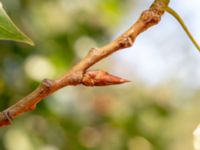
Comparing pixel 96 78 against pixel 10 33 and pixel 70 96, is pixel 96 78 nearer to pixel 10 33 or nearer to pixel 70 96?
pixel 10 33

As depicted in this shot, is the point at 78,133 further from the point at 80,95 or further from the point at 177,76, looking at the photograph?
the point at 177,76

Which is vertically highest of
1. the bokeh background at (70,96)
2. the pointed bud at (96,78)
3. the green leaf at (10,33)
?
the bokeh background at (70,96)

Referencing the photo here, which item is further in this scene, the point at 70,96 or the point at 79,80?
the point at 70,96

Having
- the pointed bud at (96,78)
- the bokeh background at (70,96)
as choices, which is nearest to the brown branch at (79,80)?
the pointed bud at (96,78)

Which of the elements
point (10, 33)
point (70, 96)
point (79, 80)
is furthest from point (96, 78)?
point (70, 96)

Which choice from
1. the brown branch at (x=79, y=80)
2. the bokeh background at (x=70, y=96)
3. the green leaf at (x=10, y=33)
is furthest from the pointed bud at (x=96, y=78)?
the bokeh background at (x=70, y=96)

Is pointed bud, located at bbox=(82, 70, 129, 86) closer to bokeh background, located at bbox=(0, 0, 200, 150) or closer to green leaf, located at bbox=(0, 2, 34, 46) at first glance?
green leaf, located at bbox=(0, 2, 34, 46)

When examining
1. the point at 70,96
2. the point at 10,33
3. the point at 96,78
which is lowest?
the point at 96,78

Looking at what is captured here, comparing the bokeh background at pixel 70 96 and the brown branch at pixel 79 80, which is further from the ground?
the bokeh background at pixel 70 96

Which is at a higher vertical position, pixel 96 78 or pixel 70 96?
pixel 70 96

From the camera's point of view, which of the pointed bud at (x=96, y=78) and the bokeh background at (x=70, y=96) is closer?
the pointed bud at (x=96, y=78)

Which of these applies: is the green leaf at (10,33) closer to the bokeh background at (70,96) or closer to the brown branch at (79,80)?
the brown branch at (79,80)
